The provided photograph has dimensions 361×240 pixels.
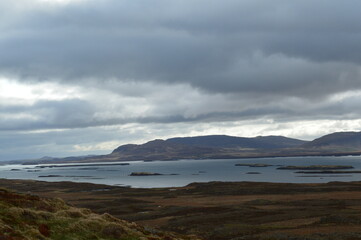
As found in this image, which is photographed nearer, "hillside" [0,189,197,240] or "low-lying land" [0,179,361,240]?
"hillside" [0,189,197,240]

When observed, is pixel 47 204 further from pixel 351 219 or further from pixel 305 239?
pixel 351 219

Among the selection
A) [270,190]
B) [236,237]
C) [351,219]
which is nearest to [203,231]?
[236,237]

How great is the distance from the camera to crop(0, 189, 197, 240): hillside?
103 feet

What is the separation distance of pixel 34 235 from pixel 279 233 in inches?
1285

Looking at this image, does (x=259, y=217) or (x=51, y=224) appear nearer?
(x=51, y=224)

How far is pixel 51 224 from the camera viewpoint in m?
35.3

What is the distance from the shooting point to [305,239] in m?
46.7

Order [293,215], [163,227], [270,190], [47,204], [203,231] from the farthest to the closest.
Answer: [270,190] → [293,215] → [163,227] → [203,231] → [47,204]

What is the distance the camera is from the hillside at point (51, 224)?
1232 inches

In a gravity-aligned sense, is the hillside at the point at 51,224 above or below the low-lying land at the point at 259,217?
above

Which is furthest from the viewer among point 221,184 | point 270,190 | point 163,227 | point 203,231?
point 221,184

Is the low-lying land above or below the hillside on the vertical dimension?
below

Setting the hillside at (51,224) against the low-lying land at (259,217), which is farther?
the low-lying land at (259,217)

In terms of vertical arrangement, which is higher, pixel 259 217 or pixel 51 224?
pixel 51 224
